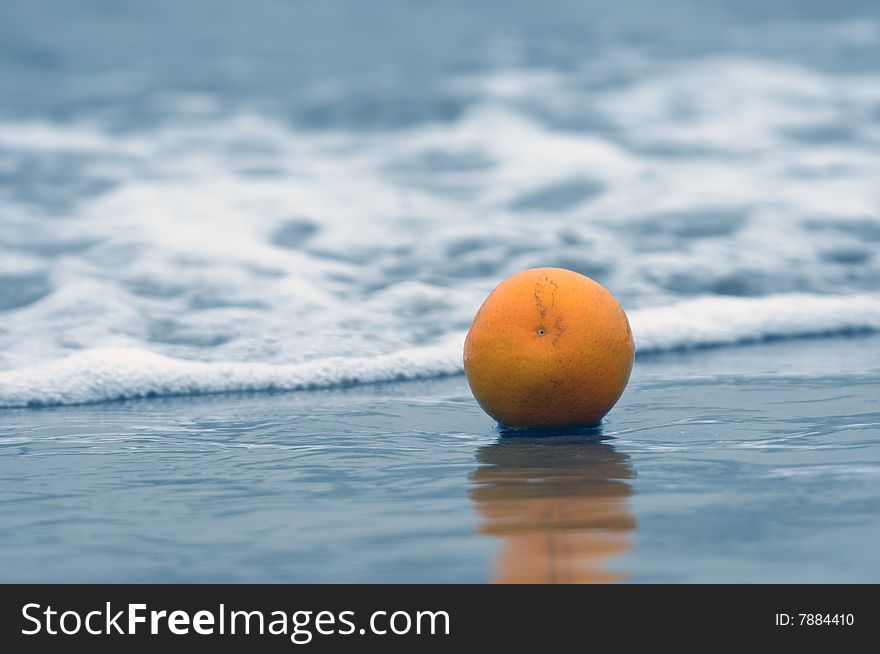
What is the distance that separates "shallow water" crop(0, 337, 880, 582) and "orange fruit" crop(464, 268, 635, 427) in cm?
12

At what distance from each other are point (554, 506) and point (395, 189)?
6.60 meters

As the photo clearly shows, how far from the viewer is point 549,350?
3982mm

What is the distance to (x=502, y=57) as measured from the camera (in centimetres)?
1410

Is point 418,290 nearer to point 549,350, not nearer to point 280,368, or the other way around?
point 280,368

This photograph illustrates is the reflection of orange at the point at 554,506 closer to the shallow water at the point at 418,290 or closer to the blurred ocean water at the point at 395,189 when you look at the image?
the shallow water at the point at 418,290

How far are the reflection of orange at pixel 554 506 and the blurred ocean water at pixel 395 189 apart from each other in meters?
1.90

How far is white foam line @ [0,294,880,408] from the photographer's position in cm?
536

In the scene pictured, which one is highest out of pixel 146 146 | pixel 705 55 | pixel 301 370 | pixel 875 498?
pixel 705 55

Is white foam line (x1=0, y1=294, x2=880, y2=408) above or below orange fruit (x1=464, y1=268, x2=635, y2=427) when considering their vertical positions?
above

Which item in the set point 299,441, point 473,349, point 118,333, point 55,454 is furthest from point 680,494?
point 118,333

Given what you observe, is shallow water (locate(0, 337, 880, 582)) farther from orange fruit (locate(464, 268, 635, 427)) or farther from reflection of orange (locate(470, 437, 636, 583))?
orange fruit (locate(464, 268, 635, 427))

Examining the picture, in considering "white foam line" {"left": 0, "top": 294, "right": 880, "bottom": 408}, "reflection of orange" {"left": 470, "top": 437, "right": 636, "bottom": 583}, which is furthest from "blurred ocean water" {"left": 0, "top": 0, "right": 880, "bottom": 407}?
"reflection of orange" {"left": 470, "top": 437, "right": 636, "bottom": 583}

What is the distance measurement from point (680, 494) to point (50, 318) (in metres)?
4.11

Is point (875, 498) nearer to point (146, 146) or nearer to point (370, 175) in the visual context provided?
point (370, 175)
